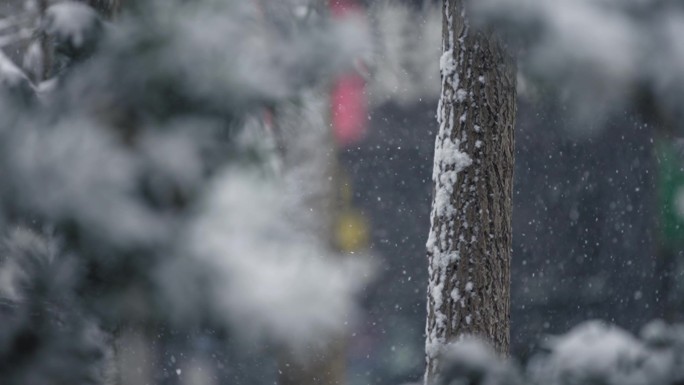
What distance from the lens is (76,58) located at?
1490mm

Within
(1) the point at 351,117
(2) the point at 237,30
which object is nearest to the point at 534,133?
(1) the point at 351,117

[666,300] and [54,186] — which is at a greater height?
[666,300]

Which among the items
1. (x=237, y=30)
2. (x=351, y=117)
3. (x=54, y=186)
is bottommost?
(x=54, y=186)

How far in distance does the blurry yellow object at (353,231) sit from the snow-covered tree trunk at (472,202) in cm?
619

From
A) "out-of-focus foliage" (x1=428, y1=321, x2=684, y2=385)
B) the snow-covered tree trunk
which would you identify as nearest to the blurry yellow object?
the snow-covered tree trunk

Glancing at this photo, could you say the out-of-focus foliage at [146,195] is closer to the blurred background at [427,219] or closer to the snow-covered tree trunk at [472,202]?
the snow-covered tree trunk at [472,202]

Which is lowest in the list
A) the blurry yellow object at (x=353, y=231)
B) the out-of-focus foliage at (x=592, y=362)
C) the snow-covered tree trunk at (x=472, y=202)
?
the out-of-focus foliage at (x=592, y=362)

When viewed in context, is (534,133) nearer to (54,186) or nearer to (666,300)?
(666,300)

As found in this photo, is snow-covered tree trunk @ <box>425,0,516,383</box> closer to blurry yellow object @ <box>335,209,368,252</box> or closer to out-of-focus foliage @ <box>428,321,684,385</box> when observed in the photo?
out-of-focus foliage @ <box>428,321,684,385</box>

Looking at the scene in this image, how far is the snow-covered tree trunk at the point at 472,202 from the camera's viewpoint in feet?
14.7

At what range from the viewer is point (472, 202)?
14.8 ft

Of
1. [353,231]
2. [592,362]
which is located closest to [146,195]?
[592,362]

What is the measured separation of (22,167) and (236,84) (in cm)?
40

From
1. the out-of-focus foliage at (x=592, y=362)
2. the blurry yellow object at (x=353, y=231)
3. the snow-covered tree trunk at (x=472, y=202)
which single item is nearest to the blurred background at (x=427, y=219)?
the blurry yellow object at (x=353, y=231)
